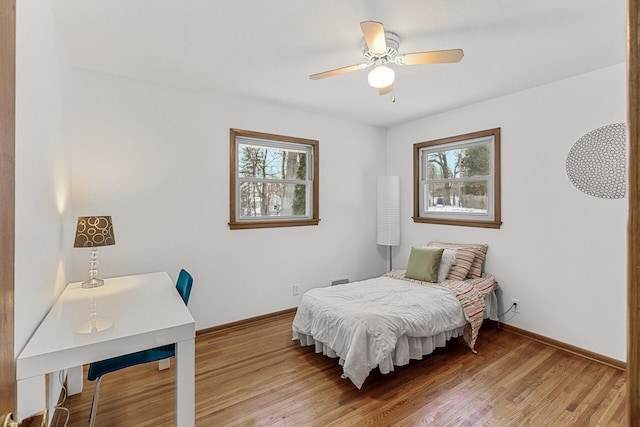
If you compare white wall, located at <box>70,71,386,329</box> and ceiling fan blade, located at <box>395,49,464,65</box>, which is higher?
ceiling fan blade, located at <box>395,49,464,65</box>

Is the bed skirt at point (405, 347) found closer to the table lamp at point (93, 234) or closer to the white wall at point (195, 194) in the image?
the white wall at point (195, 194)

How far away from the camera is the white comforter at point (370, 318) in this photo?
2.23 meters

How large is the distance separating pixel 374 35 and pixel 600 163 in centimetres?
233

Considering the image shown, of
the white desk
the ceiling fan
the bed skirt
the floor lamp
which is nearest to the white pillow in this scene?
the bed skirt

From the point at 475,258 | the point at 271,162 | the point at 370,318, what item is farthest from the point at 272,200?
the point at 475,258

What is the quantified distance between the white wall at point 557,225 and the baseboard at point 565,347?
4cm

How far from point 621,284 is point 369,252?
2.66 meters

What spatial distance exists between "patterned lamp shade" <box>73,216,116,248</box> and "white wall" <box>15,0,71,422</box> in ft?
0.37

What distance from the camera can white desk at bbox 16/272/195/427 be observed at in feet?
4.06

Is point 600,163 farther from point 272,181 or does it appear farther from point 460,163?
point 272,181

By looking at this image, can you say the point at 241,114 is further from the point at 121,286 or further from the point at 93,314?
the point at 93,314

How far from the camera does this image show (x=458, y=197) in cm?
385

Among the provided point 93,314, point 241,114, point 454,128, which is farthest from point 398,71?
point 93,314

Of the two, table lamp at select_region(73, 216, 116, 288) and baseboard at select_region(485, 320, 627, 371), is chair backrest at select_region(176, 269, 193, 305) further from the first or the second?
baseboard at select_region(485, 320, 627, 371)
